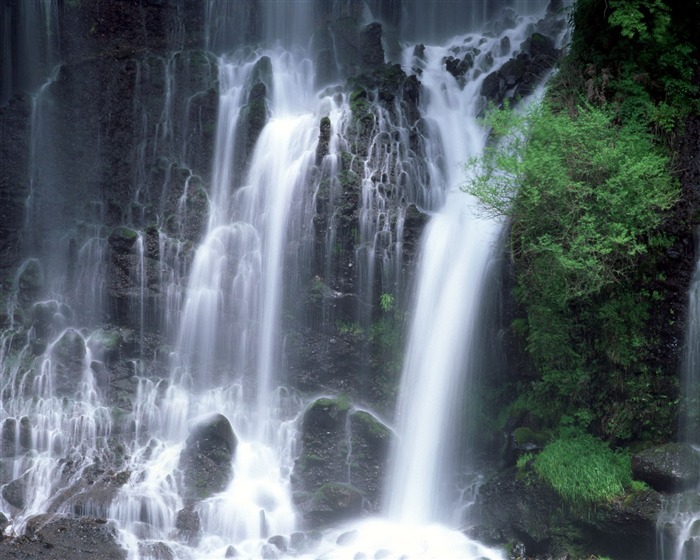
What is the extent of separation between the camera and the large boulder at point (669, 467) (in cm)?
1027

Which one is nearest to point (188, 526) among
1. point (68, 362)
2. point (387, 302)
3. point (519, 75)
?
point (68, 362)

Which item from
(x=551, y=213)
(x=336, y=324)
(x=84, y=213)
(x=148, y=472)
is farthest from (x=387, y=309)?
(x=84, y=213)

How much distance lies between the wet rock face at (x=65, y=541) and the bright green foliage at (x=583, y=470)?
6.94m

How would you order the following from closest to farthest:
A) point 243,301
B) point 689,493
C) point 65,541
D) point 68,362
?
point 689,493 < point 65,541 < point 243,301 < point 68,362

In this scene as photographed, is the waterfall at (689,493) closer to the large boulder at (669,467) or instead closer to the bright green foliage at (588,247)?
the large boulder at (669,467)

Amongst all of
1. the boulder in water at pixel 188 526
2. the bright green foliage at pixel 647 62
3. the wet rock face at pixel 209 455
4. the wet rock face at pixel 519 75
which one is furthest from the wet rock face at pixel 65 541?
the wet rock face at pixel 519 75

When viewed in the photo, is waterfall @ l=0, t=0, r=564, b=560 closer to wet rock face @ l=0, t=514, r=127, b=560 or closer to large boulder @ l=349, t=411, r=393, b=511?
large boulder @ l=349, t=411, r=393, b=511

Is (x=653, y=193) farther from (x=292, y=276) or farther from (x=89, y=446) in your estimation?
(x=89, y=446)

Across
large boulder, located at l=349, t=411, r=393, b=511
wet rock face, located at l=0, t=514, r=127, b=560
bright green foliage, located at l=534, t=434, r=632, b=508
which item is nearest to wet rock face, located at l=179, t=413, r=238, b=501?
wet rock face, located at l=0, t=514, r=127, b=560

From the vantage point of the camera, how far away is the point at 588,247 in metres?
10.8

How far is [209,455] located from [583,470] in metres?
6.91

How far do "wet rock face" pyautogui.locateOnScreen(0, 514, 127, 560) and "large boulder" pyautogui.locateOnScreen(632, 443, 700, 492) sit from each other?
8.14 meters

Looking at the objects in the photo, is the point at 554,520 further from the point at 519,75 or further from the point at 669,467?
the point at 519,75

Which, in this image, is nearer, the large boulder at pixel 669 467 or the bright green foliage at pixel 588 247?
the large boulder at pixel 669 467
